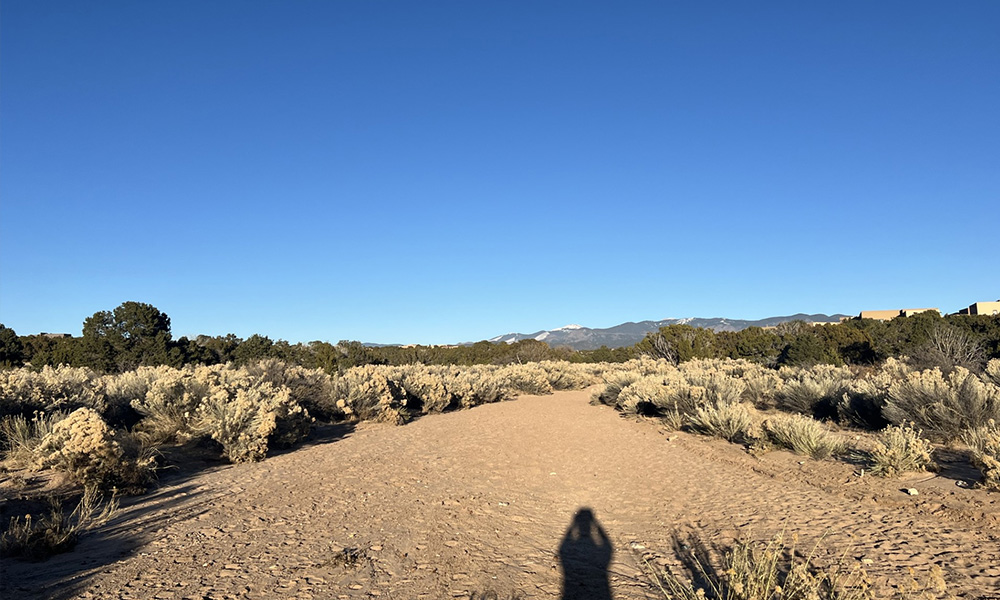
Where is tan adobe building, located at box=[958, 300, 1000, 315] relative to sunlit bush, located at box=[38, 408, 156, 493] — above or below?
above

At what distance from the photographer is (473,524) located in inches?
242

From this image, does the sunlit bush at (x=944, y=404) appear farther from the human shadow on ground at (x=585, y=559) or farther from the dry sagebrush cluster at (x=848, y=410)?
the human shadow on ground at (x=585, y=559)

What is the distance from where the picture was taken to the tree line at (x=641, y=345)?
27719mm

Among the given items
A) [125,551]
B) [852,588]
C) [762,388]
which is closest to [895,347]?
[762,388]

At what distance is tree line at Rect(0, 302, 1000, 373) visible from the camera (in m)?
27.7

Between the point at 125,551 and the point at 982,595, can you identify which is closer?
the point at 982,595

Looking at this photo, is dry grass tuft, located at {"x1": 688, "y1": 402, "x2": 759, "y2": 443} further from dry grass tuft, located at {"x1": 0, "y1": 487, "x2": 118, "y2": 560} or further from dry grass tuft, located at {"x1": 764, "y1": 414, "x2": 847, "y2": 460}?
dry grass tuft, located at {"x1": 0, "y1": 487, "x2": 118, "y2": 560}

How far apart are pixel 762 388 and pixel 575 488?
11.5 meters

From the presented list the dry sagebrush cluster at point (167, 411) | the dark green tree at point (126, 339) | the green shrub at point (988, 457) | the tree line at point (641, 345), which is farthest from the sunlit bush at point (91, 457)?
the dark green tree at point (126, 339)

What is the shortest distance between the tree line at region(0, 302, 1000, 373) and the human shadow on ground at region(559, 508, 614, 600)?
16.7m

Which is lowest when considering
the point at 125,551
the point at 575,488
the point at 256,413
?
the point at 575,488

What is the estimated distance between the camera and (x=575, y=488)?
27.1 feet

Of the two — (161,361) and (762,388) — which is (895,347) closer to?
(762,388)

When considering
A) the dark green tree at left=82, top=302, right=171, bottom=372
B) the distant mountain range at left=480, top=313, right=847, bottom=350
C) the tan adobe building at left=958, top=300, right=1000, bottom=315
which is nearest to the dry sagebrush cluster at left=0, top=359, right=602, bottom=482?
the dark green tree at left=82, top=302, right=171, bottom=372
